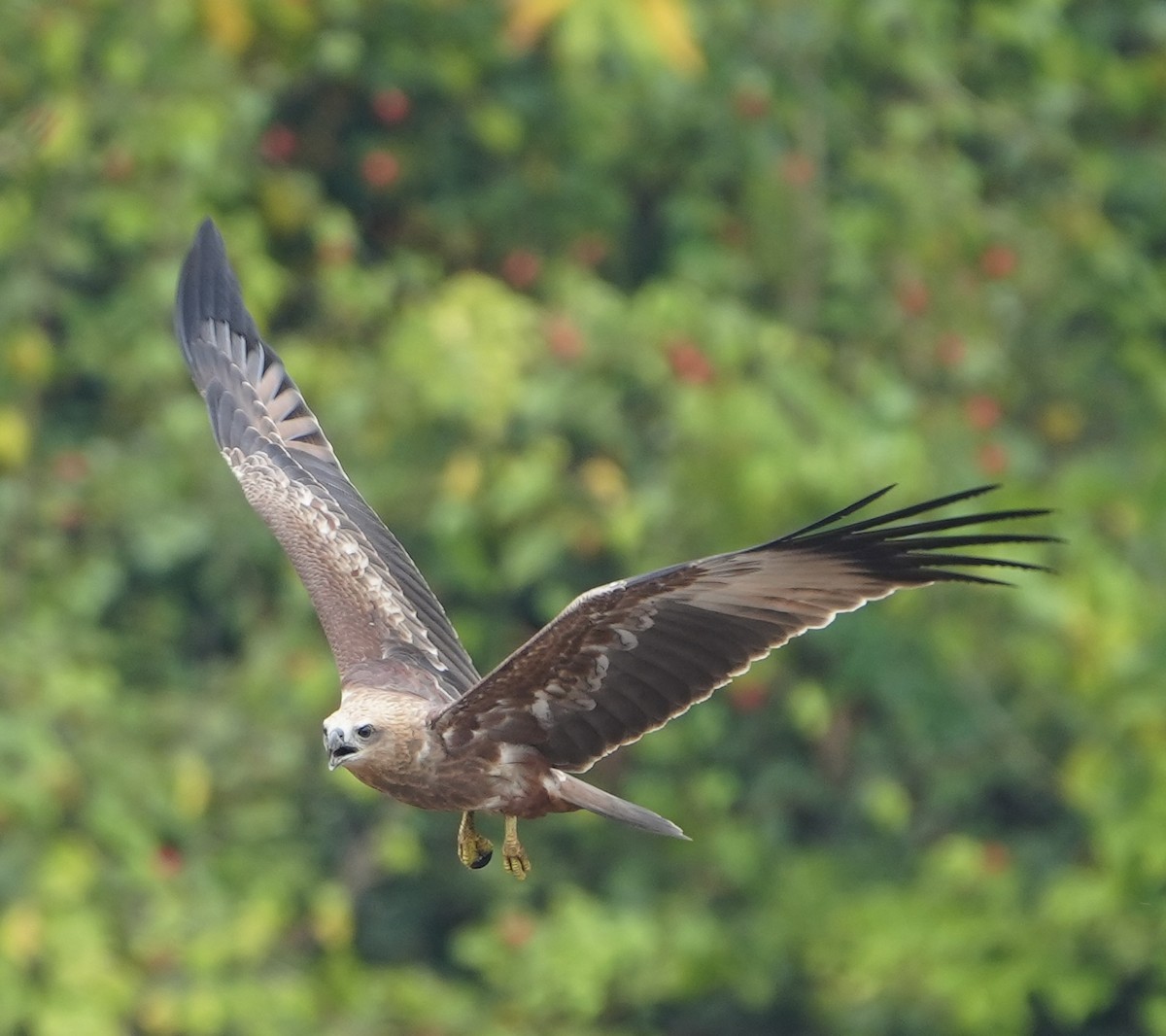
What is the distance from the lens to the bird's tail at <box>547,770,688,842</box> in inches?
259

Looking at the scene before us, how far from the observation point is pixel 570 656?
6469mm

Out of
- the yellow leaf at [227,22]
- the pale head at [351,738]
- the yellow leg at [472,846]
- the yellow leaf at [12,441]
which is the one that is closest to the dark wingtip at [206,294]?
the yellow leg at [472,846]

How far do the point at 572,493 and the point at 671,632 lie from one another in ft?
15.3

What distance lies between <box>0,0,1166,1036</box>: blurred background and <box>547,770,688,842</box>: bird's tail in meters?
3.84

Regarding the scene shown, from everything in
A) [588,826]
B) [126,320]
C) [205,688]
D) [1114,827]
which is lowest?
[1114,827]

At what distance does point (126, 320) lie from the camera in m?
11.8

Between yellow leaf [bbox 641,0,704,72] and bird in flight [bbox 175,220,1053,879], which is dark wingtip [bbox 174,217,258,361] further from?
yellow leaf [bbox 641,0,704,72]

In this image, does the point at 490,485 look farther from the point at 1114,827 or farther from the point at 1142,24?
the point at 1142,24

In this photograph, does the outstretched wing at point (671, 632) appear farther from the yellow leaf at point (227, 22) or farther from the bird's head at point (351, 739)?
the yellow leaf at point (227, 22)

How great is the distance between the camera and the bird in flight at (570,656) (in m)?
6.23

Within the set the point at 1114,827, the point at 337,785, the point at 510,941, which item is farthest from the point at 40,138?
the point at 1114,827

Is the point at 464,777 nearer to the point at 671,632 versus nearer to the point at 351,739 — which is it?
the point at 351,739

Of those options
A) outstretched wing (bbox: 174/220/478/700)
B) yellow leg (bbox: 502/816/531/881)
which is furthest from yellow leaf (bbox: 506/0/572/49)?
yellow leg (bbox: 502/816/531/881)

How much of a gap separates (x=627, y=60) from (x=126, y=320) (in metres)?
2.33
